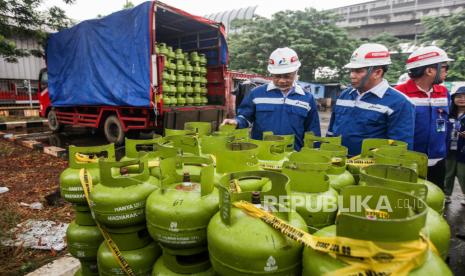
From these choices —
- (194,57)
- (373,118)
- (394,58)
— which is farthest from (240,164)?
(394,58)

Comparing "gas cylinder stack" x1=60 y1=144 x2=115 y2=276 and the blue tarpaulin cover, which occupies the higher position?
the blue tarpaulin cover

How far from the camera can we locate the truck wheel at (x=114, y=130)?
7.66m

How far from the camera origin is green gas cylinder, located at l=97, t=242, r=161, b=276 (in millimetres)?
1784

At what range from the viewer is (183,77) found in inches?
316

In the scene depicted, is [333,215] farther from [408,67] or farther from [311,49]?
[311,49]

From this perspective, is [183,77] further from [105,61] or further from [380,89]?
[380,89]

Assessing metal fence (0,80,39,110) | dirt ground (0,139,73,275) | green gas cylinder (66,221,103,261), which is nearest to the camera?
green gas cylinder (66,221,103,261)

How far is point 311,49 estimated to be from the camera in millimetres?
22453

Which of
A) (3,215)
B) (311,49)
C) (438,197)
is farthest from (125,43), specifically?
(311,49)

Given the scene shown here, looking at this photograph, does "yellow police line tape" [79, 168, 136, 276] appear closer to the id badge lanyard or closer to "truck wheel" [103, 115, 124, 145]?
the id badge lanyard

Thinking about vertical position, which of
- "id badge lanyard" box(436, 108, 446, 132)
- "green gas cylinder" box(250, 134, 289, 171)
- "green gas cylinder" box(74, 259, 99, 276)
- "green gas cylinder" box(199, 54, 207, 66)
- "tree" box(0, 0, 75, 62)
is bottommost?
"green gas cylinder" box(74, 259, 99, 276)

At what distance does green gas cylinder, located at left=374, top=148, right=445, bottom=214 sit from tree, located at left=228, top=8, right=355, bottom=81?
21.8m

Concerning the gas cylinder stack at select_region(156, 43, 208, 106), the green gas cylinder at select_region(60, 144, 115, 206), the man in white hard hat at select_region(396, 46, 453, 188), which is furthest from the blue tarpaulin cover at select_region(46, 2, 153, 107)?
the man in white hard hat at select_region(396, 46, 453, 188)

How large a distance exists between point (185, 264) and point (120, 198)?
495 mm
